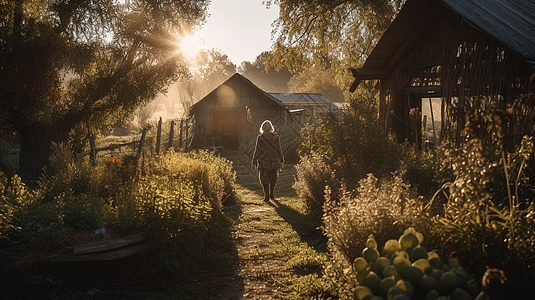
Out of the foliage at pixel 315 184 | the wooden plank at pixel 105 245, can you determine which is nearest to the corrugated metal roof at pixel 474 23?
the foliage at pixel 315 184

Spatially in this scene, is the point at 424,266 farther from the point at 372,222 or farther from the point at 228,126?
the point at 228,126

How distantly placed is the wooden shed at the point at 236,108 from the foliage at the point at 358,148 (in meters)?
16.5

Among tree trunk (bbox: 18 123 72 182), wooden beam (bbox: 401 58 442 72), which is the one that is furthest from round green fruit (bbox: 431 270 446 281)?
tree trunk (bbox: 18 123 72 182)

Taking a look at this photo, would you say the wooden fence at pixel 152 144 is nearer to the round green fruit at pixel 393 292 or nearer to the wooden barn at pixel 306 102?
the round green fruit at pixel 393 292

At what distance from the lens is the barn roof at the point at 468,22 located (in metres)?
→ 5.85

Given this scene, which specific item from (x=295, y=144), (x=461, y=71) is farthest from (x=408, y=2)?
(x=295, y=144)

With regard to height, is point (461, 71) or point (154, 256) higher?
point (461, 71)

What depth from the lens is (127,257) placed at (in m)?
5.35

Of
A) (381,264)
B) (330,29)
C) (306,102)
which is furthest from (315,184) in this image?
(306,102)

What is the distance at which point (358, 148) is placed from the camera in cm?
752

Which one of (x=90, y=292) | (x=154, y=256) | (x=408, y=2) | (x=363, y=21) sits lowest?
(x=90, y=292)

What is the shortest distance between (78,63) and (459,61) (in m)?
13.3

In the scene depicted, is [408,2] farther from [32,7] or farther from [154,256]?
[32,7]

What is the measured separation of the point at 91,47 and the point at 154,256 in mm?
13095
